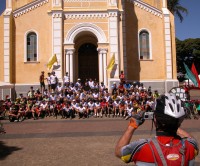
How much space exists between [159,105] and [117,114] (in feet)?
54.4

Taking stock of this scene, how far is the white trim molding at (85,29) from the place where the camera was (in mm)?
23641

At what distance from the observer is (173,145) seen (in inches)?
88.4

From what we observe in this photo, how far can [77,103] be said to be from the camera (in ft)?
61.9

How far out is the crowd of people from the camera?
18250 mm

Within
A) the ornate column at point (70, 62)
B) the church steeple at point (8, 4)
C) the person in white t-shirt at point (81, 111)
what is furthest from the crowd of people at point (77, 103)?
the church steeple at point (8, 4)

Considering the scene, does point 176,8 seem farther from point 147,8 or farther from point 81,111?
point 81,111

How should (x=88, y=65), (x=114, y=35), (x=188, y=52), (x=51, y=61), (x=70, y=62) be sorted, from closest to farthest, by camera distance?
(x=51, y=61) < (x=114, y=35) < (x=70, y=62) < (x=88, y=65) < (x=188, y=52)

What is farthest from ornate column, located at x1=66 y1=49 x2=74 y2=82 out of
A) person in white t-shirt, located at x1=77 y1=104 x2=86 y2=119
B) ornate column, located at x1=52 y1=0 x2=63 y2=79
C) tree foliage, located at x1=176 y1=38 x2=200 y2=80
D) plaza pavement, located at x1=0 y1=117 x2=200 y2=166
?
tree foliage, located at x1=176 y1=38 x2=200 y2=80

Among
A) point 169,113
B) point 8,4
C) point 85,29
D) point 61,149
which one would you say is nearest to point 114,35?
point 85,29

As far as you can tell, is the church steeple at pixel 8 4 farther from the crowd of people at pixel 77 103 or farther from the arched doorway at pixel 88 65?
the crowd of people at pixel 77 103

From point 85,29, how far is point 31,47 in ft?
16.4

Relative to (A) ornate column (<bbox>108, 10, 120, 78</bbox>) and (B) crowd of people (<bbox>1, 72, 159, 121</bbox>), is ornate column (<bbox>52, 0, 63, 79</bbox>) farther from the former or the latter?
(A) ornate column (<bbox>108, 10, 120, 78</bbox>)

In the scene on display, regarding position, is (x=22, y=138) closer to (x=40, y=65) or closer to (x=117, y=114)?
(x=117, y=114)

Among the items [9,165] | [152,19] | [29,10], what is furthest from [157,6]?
[9,165]
